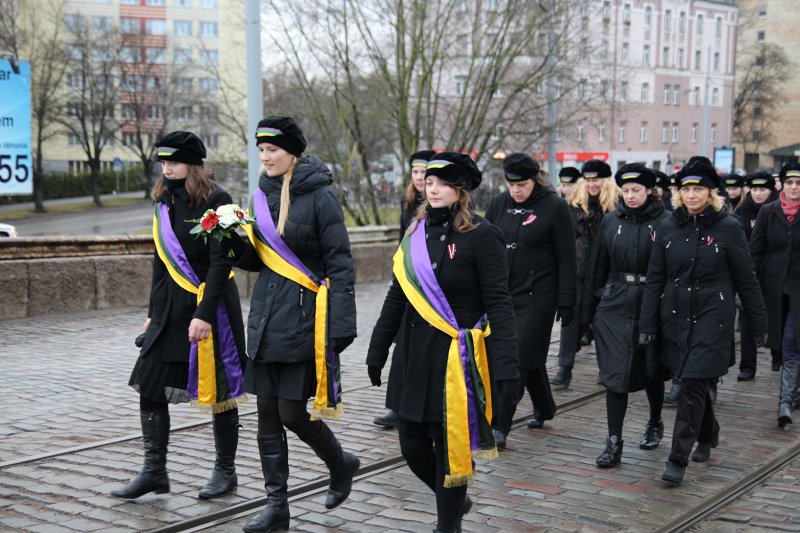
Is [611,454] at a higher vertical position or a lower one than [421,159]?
lower

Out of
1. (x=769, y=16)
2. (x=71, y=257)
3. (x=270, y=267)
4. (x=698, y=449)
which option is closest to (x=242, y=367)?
(x=270, y=267)

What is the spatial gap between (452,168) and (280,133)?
0.95 meters

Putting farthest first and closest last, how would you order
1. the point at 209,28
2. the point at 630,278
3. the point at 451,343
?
the point at 209,28 → the point at 630,278 → the point at 451,343

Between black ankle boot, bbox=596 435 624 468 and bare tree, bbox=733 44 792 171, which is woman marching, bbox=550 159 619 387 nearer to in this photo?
black ankle boot, bbox=596 435 624 468

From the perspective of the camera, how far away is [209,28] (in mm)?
88750

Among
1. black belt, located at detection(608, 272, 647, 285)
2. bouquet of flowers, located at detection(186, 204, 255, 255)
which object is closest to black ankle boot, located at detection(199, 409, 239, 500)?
→ bouquet of flowers, located at detection(186, 204, 255, 255)

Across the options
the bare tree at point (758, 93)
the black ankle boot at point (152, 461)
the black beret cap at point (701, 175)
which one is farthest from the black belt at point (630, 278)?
the bare tree at point (758, 93)

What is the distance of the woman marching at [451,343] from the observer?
4.80 meters

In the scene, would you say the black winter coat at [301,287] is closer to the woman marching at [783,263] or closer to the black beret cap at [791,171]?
the woman marching at [783,263]

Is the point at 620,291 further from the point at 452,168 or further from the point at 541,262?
the point at 452,168

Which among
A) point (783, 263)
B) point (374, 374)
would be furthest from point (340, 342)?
point (783, 263)

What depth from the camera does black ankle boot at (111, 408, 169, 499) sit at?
18.7ft

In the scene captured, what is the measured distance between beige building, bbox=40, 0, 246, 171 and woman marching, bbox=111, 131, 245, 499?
18566 mm

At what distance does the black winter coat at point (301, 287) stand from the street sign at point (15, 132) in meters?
7.69
